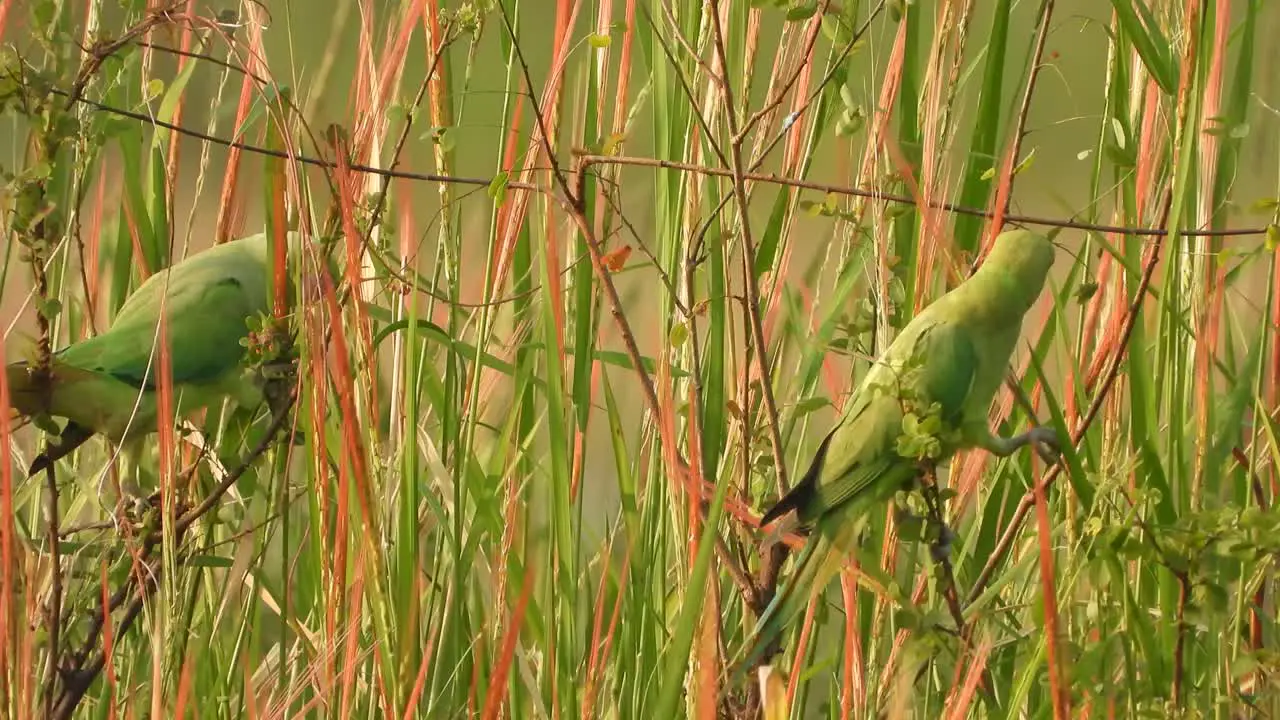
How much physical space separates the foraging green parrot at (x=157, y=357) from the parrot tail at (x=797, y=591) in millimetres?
457

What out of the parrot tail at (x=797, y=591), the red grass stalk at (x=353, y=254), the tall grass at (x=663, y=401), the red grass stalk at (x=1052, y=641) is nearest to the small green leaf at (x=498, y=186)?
the tall grass at (x=663, y=401)

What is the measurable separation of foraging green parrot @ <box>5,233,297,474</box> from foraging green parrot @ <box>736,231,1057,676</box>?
459mm

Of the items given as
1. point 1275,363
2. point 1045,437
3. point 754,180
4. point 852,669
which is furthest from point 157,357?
point 1275,363

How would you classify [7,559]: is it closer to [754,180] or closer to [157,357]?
[157,357]

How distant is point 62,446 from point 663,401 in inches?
23.4

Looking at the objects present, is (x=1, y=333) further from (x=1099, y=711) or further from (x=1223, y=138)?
(x=1223, y=138)

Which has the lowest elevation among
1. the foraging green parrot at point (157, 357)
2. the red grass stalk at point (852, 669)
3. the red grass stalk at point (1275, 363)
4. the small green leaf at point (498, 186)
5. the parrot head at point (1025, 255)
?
the red grass stalk at point (852, 669)

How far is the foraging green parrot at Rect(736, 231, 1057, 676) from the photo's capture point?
3.67ft

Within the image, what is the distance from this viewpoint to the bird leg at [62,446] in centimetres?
125

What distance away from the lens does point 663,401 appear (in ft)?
3.65

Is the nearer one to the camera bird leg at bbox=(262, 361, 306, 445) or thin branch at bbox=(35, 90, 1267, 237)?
thin branch at bbox=(35, 90, 1267, 237)

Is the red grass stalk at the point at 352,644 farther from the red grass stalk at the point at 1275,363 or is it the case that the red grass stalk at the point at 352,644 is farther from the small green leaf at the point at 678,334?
the red grass stalk at the point at 1275,363

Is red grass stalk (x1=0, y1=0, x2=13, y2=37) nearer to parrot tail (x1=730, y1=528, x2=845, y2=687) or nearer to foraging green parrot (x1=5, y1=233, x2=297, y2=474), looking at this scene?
foraging green parrot (x1=5, y1=233, x2=297, y2=474)

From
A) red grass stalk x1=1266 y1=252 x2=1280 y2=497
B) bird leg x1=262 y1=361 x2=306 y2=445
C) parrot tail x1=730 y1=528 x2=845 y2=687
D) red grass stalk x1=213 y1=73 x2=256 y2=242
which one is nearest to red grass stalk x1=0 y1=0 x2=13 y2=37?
red grass stalk x1=213 y1=73 x2=256 y2=242
